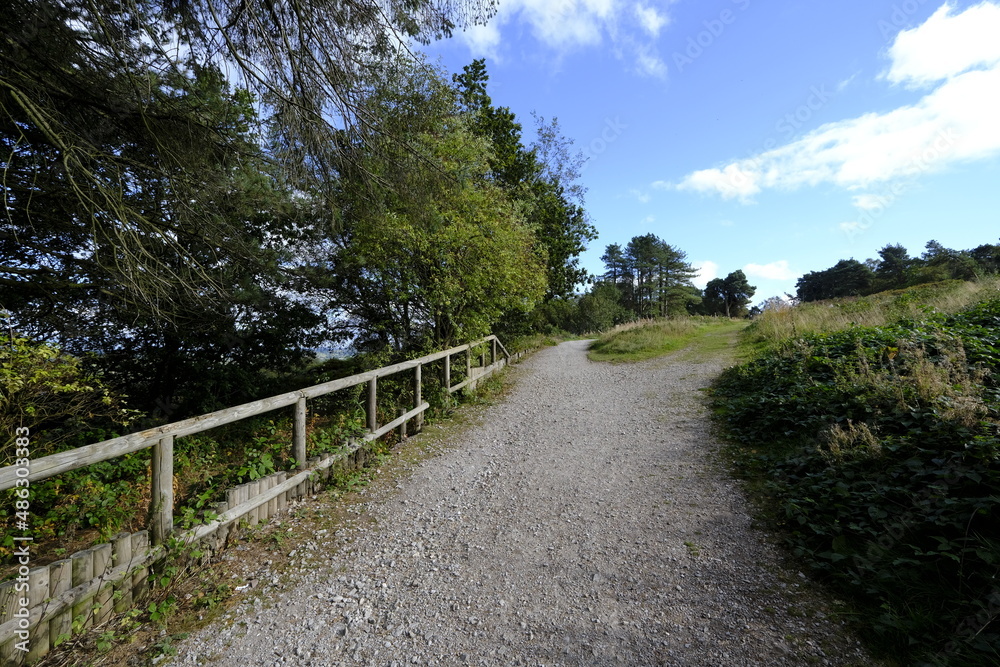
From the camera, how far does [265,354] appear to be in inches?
368

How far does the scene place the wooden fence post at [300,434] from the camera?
427cm

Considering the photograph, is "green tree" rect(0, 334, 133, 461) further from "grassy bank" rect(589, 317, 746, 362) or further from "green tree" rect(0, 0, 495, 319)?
"grassy bank" rect(589, 317, 746, 362)

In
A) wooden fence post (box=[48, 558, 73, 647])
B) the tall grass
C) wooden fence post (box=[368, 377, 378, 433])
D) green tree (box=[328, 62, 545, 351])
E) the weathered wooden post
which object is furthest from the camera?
the tall grass

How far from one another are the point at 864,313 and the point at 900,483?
27.3ft

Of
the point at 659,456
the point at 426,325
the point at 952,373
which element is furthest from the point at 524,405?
the point at 952,373

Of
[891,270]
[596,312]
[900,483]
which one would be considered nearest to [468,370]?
[900,483]

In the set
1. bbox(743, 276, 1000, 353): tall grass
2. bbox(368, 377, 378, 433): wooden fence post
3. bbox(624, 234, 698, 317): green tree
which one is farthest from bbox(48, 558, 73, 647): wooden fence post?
bbox(624, 234, 698, 317): green tree

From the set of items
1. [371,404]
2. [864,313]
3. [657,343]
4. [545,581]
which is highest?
Answer: [864,313]

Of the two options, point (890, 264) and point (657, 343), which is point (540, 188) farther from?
point (890, 264)

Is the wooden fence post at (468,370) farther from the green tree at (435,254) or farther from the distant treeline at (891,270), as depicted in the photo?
the distant treeline at (891,270)

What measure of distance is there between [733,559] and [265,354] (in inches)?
363

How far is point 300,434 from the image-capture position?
432cm

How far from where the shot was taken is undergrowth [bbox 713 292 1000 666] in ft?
7.43

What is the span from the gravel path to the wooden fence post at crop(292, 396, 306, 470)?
0.77 meters
